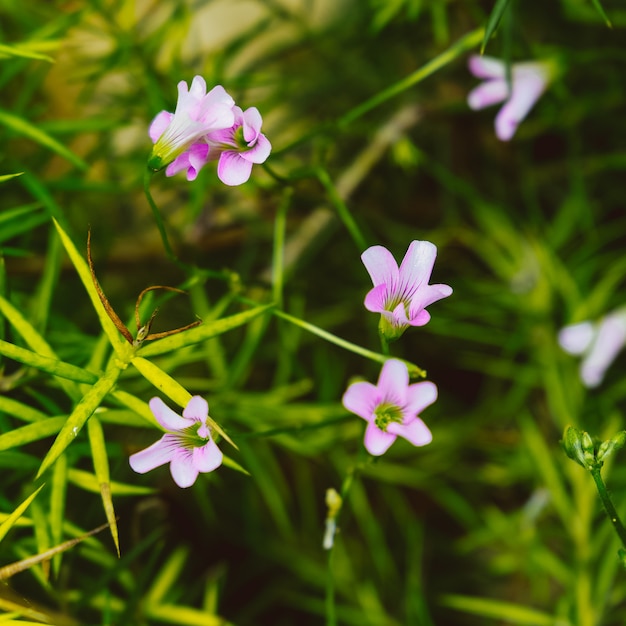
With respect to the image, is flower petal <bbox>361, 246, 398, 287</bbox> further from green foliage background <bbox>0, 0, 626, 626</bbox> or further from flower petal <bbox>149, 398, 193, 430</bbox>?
green foliage background <bbox>0, 0, 626, 626</bbox>

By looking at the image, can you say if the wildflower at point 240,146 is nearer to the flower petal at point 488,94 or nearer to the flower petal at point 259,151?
the flower petal at point 259,151

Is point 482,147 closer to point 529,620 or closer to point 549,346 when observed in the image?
point 549,346

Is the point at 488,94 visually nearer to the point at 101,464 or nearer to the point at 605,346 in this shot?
the point at 605,346

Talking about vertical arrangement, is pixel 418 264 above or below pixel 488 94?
below

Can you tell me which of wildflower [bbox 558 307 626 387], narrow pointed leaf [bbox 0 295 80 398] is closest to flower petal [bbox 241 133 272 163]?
narrow pointed leaf [bbox 0 295 80 398]

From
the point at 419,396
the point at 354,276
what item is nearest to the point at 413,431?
the point at 419,396

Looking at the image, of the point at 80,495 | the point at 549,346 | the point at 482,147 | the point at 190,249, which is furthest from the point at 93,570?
the point at 482,147
